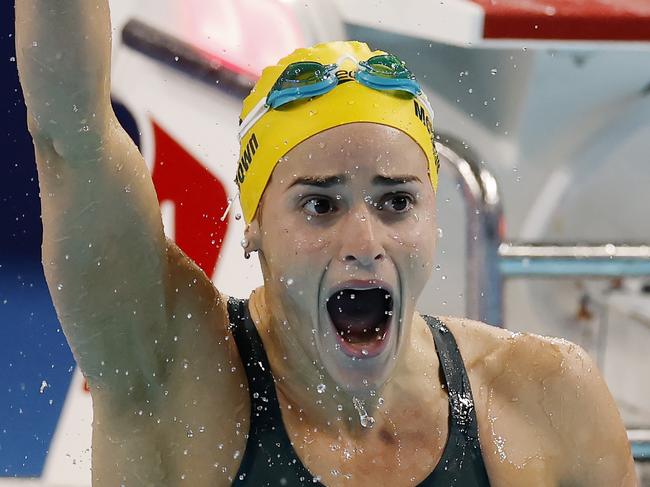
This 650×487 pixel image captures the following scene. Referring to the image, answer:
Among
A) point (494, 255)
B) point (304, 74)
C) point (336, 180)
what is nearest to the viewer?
point (336, 180)

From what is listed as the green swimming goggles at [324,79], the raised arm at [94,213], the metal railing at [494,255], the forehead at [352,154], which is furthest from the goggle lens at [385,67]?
the metal railing at [494,255]

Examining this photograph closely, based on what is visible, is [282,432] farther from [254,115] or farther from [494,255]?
[494,255]

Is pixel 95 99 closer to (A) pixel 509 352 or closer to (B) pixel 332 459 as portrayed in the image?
(B) pixel 332 459

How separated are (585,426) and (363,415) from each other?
39cm

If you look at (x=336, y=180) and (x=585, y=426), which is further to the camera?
(x=585, y=426)

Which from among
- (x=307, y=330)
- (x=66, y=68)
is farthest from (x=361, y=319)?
(x=66, y=68)

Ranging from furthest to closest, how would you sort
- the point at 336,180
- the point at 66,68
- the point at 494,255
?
the point at 494,255 → the point at 336,180 → the point at 66,68

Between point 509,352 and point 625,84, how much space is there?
6.12 ft

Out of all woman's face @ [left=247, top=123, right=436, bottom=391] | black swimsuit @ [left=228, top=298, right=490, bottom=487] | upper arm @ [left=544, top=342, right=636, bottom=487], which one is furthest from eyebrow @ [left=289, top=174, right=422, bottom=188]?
upper arm @ [left=544, top=342, right=636, bottom=487]

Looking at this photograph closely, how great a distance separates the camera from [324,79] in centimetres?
158

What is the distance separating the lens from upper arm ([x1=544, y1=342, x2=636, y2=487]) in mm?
1740

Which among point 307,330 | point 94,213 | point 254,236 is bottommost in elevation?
point 307,330

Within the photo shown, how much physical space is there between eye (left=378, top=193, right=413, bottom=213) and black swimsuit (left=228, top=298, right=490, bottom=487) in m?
0.33

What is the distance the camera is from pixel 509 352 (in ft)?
5.87
